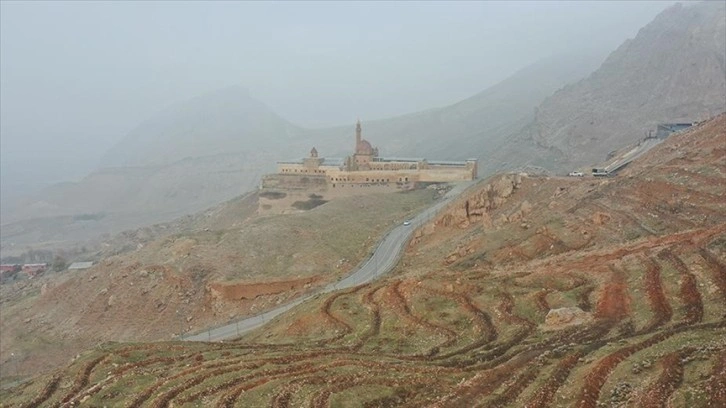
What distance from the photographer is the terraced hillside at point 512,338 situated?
23.5 meters

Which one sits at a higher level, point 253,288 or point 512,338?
point 512,338

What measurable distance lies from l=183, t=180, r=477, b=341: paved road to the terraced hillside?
31.0ft

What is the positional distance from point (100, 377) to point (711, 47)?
17548 centimetres

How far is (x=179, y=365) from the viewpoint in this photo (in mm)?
33156

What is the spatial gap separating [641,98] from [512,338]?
505ft

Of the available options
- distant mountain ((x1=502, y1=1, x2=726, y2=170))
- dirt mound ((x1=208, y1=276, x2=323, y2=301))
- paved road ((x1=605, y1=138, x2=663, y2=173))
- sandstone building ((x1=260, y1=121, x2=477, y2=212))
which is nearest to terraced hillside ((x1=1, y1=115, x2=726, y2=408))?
dirt mound ((x1=208, y1=276, x2=323, y2=301))

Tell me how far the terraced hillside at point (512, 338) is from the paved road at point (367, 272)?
9452 millimetres

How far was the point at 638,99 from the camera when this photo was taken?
165 metres

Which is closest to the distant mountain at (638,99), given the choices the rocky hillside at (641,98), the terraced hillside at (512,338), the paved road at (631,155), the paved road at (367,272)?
the rocky hillside at (641,98)

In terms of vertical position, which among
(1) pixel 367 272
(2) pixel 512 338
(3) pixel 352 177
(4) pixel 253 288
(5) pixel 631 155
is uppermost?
(5) pixel 631 155

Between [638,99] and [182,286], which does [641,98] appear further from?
[182,286]

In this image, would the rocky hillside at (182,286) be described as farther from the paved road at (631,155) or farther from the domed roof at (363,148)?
the domed roof at (363,148)

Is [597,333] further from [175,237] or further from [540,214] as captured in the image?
[175,237]

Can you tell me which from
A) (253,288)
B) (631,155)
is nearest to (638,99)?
(631,155)
